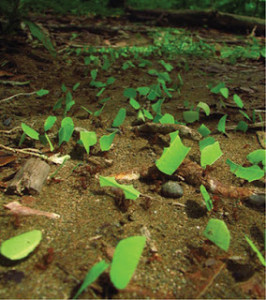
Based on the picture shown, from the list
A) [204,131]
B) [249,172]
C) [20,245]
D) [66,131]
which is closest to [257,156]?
[249,172]

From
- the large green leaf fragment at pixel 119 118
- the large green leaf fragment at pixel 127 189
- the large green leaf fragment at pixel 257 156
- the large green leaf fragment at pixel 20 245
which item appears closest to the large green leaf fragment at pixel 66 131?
the large green leaf fragment at pixel 119 118

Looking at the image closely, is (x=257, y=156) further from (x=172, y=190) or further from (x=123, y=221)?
(x=123, y=221)

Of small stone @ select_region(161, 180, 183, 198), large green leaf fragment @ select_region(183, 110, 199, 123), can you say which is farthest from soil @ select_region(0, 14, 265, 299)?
large green leaf fragment @ select_region(183, 110, 199, 123)

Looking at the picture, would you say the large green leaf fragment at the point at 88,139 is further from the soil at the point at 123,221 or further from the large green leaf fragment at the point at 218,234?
the large green leaf fragment at the point at 218,234

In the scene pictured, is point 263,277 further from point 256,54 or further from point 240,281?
point 256,54

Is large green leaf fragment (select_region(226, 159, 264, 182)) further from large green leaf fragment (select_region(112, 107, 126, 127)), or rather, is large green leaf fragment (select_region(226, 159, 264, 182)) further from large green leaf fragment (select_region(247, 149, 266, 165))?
large green leaf fragment (select_region(112, 107, 126, 127))
